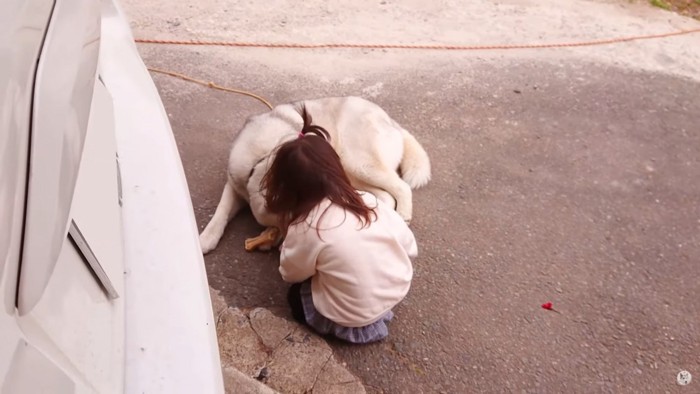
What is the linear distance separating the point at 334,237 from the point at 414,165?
4.37ft

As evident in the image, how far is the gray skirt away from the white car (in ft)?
3.72

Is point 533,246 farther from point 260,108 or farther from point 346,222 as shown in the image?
point 260,108

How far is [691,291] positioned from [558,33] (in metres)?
2.95

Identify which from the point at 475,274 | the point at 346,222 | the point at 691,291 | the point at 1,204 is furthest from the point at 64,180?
the point at 691,291

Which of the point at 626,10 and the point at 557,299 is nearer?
the point at 557,299

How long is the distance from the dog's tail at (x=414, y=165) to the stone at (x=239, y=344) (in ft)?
4.28

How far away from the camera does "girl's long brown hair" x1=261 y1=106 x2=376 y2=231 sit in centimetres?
233

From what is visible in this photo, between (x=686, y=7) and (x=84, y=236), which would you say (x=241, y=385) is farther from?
(x=686, y=7)

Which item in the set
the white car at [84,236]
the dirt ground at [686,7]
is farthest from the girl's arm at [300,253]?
the dirt ground at [686,7]

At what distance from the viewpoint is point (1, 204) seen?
1.00 metres

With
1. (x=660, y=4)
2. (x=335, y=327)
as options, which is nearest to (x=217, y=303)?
(x=335, y=327)

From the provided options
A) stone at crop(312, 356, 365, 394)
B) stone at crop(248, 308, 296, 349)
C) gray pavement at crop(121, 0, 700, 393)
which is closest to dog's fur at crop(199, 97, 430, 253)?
gray pavement at crop(121, 0, 700, 393)

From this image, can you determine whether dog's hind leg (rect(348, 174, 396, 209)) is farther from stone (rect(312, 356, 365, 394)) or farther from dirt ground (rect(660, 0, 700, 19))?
dirt ground (rect(660, 0, 700, 19))

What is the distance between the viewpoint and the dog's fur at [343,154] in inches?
125
